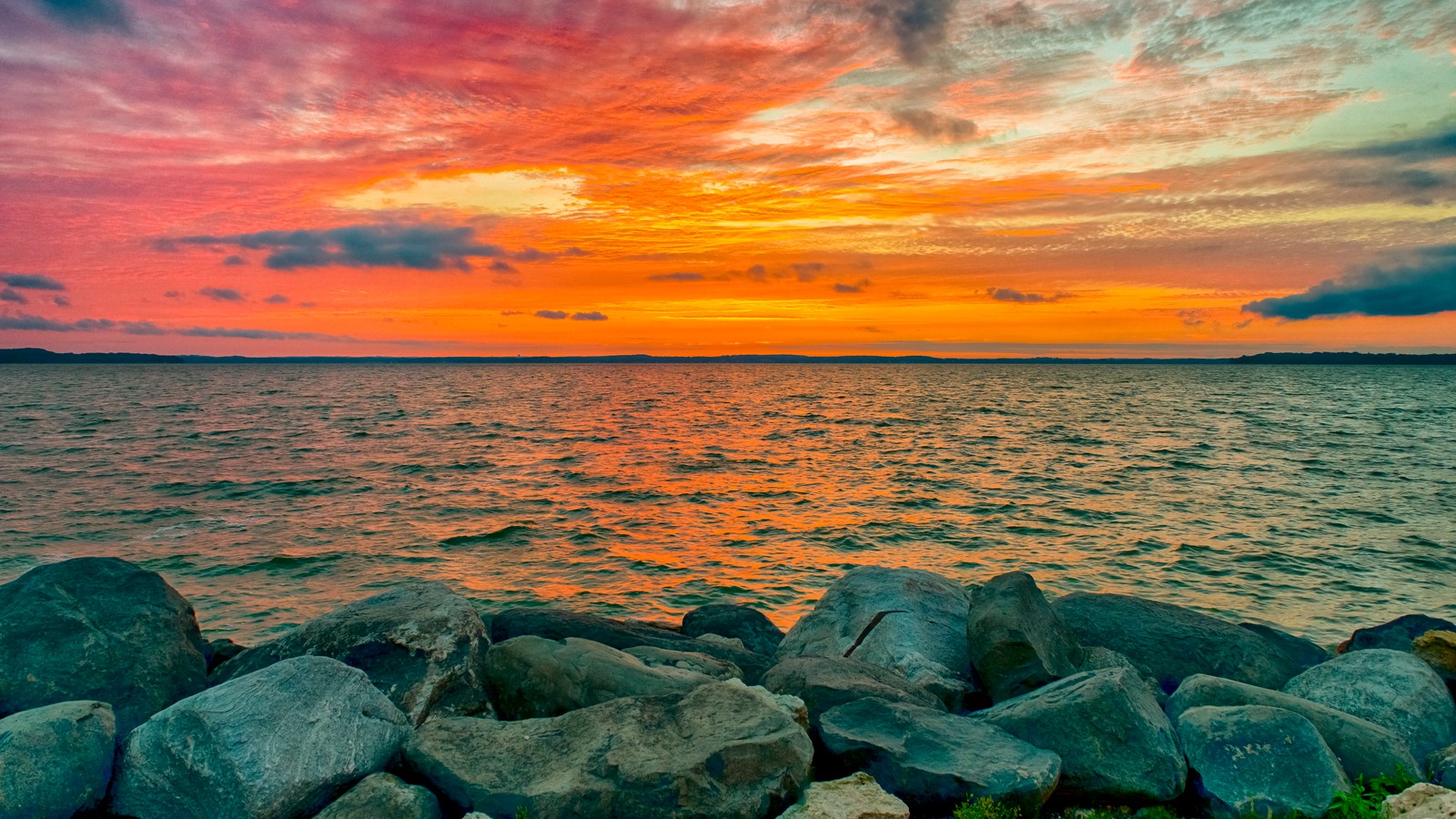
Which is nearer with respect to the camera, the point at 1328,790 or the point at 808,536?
the point at 1328,790

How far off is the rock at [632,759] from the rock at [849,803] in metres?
0.21

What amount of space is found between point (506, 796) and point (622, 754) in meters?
0.99

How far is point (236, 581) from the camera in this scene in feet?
67.2

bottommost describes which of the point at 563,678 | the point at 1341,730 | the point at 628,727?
the point at 1341,730

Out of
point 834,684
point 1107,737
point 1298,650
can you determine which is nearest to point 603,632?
point 834,684

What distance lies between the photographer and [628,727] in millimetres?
7520

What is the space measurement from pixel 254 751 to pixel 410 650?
2.27 metres

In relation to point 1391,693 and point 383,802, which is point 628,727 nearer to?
point 383,802

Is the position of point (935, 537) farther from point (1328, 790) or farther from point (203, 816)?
point (203, 816)

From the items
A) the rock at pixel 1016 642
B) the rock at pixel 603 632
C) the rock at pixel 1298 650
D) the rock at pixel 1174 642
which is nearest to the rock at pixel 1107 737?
the rock at pixel 1016 642

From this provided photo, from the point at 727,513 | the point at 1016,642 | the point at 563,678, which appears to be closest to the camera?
the point at 563,678

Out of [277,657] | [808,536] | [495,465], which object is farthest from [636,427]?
[277,657]

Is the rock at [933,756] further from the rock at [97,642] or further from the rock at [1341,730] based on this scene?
the rock at [97,642]

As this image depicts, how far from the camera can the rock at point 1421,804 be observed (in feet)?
20.2
